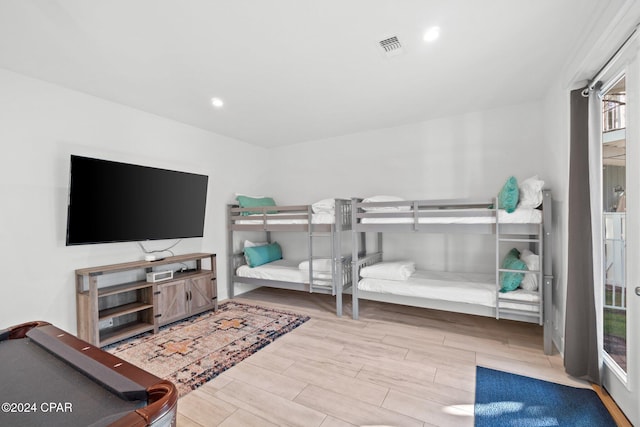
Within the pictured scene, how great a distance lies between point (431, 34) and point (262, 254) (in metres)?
3.45

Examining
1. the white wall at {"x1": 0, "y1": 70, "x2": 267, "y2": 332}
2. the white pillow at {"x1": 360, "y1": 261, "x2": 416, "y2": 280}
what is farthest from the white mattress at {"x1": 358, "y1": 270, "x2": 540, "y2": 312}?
the white wall at {"x1": 0, "y1": 70, "x2": 267, "y2": 332}

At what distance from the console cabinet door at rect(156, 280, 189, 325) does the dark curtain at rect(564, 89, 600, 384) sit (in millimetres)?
3649

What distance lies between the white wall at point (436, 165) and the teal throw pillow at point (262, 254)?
30 centimetres

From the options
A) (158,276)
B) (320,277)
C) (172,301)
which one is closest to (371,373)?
(320,277)

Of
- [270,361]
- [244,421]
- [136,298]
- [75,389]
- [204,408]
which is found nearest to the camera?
[75,389]

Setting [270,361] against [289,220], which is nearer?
[270,361]

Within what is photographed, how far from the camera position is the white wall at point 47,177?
7.95ft

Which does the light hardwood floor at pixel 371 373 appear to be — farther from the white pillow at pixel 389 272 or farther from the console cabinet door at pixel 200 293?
the console cabinet door at pixel 200 293

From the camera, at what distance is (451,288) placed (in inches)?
114

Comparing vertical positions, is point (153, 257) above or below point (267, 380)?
above

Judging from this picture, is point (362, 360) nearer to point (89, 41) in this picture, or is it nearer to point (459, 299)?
point (459, 299)

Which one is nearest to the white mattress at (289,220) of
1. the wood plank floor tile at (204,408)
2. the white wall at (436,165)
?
the white wall at (436,165)

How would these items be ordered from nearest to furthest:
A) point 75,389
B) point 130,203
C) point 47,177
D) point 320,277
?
point 75,389, point 47,177, point 130,203, point 320,277

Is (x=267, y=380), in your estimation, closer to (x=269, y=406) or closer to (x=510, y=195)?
(x=269, y=406)
